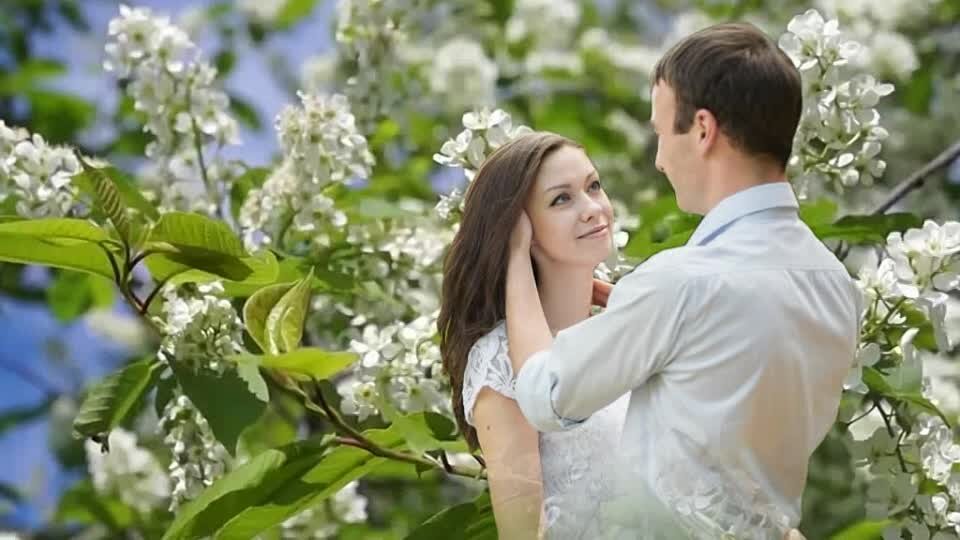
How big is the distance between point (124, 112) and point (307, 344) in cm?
145

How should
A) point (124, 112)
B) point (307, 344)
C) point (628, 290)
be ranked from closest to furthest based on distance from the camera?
1. point (628, 290)
2. point (307, 344)
3. point (124, 112)

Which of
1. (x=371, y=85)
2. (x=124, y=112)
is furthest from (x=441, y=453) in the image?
(x=124, y=112)

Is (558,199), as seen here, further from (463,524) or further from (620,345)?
(463,524)

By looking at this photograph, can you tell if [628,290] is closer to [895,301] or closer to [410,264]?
[895,301]

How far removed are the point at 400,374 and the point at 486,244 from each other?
17.3 inches

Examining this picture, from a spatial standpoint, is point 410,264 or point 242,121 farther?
point 242,121

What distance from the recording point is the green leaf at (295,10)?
422cm

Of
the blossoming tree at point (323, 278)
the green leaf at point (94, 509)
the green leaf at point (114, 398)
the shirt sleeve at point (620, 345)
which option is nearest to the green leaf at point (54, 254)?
the blossoming tree at point (323, 278)

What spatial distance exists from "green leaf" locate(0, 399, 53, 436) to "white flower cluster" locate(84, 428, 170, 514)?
2.83ft

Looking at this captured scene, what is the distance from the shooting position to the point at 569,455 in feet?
5.30

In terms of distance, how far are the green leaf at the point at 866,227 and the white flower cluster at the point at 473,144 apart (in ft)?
1.47

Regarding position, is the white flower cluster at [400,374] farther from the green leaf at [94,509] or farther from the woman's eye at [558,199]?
the green leaf at [94,509]

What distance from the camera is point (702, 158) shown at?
1544mm

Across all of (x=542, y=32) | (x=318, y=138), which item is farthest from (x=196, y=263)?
(x=542, y=32)
